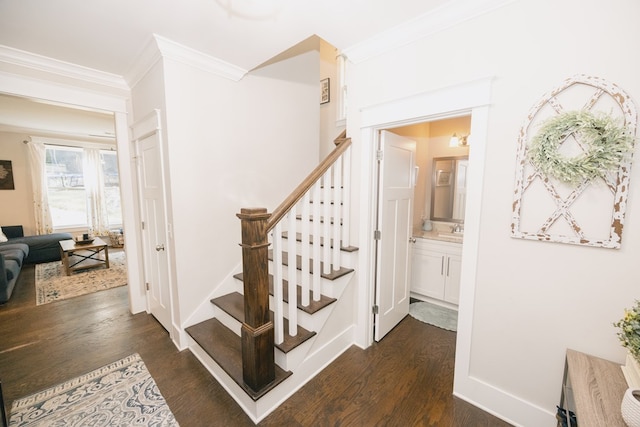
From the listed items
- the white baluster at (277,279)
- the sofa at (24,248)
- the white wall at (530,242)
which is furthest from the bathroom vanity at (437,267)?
the sofa at (24,248)

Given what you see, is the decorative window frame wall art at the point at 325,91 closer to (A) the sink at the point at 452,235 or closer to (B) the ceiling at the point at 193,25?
(B) the ceiling at the point at 193,25

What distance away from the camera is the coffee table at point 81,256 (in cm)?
420

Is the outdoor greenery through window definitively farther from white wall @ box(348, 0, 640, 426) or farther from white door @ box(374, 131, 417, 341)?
white wall @ box(348, 0, 640, 426)

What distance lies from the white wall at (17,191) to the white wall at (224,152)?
6.07 metres

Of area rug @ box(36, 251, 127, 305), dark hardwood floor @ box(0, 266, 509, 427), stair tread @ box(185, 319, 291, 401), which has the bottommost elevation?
dark hardwood floor @ box(0, 266, 509, 427)

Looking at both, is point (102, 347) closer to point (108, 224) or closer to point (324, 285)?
point (324, 285)

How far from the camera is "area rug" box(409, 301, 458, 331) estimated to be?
2715 millimetres

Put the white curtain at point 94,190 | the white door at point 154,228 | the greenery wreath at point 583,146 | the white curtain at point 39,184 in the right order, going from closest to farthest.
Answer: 1. the greenery wreath at point 583,146
2. the white door at point 154,228
3. the white curtain at point 39,184
4. the white curtain at point 94,190

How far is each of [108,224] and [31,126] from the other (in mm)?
2507

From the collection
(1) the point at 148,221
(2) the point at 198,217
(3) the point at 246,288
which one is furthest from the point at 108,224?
(3) the point at 246,288

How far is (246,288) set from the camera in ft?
5.24

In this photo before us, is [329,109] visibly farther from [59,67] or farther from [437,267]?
[59,67]

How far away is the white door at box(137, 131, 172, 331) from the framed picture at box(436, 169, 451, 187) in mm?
3250

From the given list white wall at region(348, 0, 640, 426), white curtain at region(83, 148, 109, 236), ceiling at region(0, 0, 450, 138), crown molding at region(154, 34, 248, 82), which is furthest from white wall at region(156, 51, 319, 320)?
white curtain at region(83, 148, 109, 236)
